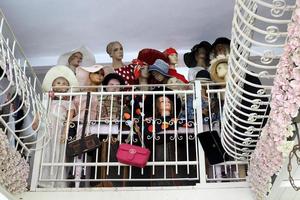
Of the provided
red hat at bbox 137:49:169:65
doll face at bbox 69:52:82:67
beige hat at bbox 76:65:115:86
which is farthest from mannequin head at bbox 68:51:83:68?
red hat at bbox 137:49:169:65

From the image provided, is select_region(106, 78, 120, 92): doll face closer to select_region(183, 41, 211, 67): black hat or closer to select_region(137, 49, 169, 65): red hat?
select_region(137, 49, 169, 65): red hat

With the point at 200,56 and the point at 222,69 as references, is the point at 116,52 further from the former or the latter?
the point at 222,69

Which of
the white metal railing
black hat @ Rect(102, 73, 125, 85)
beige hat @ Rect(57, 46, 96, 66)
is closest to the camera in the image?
the white metal railing

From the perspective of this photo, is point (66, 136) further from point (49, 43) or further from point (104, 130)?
point (49, 43)

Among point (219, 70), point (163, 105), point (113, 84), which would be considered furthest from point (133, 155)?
point (219, 70)

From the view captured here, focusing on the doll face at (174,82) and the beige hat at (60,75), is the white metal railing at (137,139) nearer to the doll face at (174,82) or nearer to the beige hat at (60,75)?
the doll face at (174,82)

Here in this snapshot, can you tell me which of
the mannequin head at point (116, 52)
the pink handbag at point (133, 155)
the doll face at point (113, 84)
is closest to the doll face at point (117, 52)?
the mannequin head at point (116, 52)

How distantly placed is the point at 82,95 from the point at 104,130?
1.10 feet

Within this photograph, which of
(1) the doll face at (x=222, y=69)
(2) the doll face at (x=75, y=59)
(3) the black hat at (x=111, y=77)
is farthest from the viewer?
(2) the doll face at (x=75, y=59)

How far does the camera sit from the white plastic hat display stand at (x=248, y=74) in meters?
1.79

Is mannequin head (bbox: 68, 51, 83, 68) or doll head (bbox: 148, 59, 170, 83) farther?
mannequin head (bbox: 68, 51, 83, 68)

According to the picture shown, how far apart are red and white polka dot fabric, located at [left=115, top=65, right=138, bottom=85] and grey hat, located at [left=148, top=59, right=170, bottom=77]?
0.64 feet

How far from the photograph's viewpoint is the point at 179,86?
3.60 m

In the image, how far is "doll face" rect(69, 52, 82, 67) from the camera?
4.22 meters
